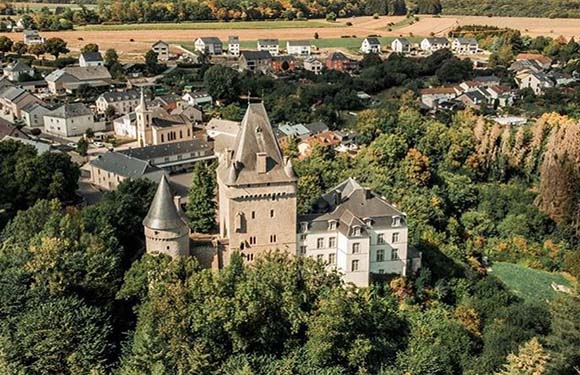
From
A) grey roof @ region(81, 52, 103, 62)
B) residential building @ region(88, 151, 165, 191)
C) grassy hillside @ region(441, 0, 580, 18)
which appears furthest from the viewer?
grassy hillside @ region(441, 0, 580, 18)

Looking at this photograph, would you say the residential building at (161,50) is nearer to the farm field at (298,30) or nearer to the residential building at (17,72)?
the farm field at (298,30)

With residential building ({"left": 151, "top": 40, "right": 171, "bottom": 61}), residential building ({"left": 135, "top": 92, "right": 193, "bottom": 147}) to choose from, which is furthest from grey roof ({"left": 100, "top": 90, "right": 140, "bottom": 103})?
residential building ({"left": 151, "top": 40, "right": 171, "bottom": 61})

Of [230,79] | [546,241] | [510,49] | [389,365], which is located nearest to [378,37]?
[510,49]

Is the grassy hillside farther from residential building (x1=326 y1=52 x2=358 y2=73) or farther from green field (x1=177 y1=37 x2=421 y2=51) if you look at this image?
residential building (x1=326 y1=52 x2=358 y2=73)

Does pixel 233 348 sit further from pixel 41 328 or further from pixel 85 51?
pixel 85 51

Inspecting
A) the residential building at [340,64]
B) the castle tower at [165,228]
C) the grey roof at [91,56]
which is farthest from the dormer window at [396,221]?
the grey roof at [91,56]

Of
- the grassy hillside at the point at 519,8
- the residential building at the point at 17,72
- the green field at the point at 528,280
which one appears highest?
the grassy hillside at the point at 519,8
